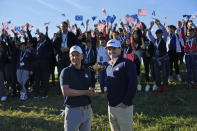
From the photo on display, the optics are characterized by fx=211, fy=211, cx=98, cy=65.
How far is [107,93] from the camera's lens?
4141mm

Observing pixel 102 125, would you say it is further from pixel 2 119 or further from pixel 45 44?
pixel 45 44

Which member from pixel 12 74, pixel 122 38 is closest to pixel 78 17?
pixel 122 38

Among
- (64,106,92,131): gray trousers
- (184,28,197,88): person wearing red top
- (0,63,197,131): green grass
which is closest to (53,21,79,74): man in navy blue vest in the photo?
(0,63,197,131): green grass

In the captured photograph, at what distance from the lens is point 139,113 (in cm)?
696

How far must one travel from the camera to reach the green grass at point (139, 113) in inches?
234

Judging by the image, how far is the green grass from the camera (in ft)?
19.5

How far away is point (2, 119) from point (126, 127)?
515 cm

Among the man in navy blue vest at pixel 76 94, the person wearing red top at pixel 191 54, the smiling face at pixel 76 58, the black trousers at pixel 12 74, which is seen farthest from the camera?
the black trousers at pixel 12 74

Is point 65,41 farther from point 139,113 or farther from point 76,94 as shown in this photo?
point 76,94

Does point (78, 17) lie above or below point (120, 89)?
above

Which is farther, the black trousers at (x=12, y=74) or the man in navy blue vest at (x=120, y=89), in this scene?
the black trousers at (x=12, y=74)

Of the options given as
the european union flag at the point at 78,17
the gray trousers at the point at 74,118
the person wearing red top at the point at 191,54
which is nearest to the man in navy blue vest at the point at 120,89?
the gray trousers at the point at 74,118

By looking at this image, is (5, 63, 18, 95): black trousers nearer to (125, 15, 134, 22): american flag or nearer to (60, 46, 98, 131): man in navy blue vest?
(125, 15, 134, 22): american flag

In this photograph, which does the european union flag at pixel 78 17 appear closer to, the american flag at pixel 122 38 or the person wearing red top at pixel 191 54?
the american flag at pixel 122 38
